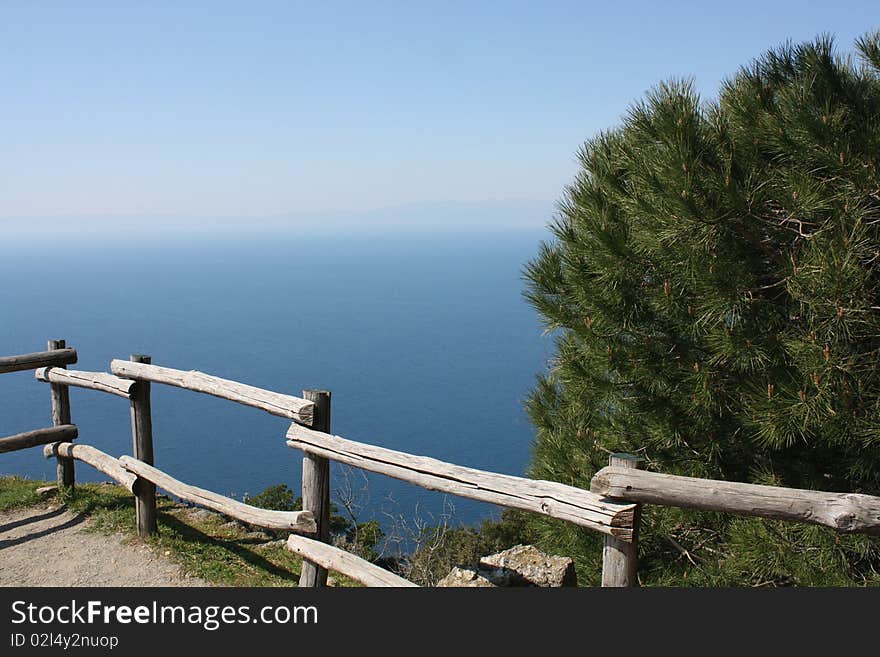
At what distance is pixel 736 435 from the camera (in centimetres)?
589

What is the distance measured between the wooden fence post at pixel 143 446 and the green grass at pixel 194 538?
0.14 metres

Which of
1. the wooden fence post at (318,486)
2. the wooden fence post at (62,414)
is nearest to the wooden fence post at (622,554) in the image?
the wooden fence post at (318,486)

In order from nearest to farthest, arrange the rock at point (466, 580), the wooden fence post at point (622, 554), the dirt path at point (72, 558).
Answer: the wooden fence post at point (622, 554)
the rock at point (466, 580)
the dirt path at point (72, 558)

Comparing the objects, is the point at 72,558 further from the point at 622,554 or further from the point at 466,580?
the point at 622,554

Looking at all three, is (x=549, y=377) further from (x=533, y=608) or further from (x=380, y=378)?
(x=380, y=378)

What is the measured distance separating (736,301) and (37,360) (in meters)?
5.77

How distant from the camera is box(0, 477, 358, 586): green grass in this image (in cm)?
504

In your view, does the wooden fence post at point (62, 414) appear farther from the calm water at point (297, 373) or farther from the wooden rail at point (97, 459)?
the calm water at point (297, 373)

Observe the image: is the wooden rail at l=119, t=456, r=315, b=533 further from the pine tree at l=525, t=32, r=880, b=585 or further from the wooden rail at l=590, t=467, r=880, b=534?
the pine tree at l=525, t=32, r=880, b=585

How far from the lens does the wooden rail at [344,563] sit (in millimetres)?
3679

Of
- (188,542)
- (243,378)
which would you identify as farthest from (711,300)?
(243,378)

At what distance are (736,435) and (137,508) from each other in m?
4.93

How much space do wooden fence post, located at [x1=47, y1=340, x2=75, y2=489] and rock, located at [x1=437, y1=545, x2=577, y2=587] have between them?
3761 mm

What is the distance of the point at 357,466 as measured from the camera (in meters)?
4.01
